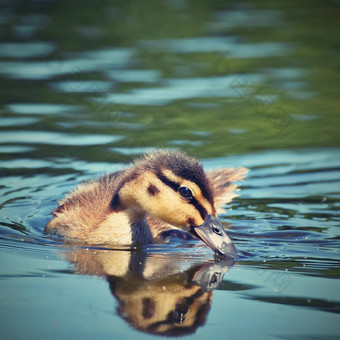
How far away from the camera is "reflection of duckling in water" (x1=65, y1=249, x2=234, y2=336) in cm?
587

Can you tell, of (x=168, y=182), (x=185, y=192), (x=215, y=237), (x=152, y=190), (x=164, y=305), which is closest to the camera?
(x=164, y=305)

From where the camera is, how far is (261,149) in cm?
1155

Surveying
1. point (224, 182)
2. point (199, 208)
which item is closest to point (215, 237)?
point (199, 208)

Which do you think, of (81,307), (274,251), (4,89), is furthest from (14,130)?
(81,307)

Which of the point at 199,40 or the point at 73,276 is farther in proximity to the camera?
the point at 199,40

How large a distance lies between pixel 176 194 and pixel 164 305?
5.94 feet

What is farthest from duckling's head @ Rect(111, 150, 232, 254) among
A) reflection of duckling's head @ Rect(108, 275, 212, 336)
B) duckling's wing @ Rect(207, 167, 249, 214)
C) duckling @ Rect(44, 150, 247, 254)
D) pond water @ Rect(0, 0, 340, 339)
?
duckling's wing @ Rect(207, 167, 249, 214)

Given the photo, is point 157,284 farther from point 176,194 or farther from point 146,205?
point 146,205

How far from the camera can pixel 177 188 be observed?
7.75 m

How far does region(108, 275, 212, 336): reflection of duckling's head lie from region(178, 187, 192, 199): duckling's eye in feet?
3.31

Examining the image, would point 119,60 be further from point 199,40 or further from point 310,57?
point 310,57

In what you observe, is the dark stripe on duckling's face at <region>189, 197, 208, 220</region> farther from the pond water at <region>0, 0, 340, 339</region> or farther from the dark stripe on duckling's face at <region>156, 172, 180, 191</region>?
the pond water at <region>0, 0, 340, 339</region>

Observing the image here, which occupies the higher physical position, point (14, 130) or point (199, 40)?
point (199, 40)

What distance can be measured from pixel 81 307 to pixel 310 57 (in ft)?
38.7
